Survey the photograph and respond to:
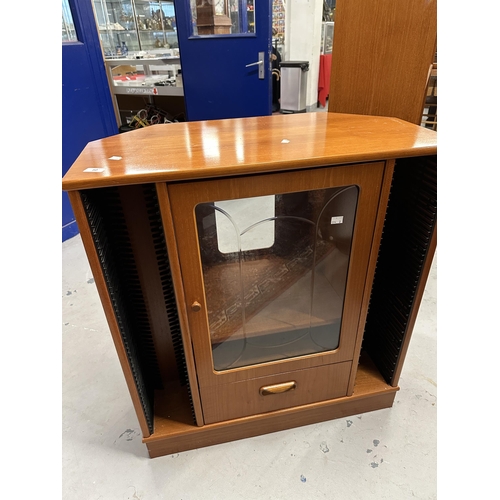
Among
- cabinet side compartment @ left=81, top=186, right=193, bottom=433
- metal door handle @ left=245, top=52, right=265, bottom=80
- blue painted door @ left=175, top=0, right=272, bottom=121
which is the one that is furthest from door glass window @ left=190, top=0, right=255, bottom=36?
cabinet side compartment @ left=81, top=186, right=193, bottom=433

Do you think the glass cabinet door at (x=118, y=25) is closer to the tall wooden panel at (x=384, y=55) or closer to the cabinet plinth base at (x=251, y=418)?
the tall wooden panel at (x=384, y=55)

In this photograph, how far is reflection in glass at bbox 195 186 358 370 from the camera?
88 cm

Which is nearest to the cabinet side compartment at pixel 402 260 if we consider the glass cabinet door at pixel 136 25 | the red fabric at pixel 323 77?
the glass cabinet door at pixel 136 25

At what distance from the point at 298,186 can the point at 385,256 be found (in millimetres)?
510

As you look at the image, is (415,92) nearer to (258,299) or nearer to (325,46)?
(258,299)

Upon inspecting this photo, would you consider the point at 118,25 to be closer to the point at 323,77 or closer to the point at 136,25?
the point at 136,25

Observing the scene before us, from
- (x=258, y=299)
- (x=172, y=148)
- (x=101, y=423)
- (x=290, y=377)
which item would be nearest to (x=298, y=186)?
(x=172, y=148)

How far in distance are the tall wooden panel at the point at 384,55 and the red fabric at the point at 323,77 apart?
14.9 feet

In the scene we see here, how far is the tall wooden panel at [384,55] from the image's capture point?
35.8 inches

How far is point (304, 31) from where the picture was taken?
458 centimetres

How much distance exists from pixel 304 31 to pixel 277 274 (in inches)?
184

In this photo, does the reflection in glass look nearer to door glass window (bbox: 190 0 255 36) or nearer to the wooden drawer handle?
the wooden drawer handle

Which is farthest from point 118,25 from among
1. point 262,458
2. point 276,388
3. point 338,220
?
point 262,458

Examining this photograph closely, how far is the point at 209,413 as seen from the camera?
106 cm
